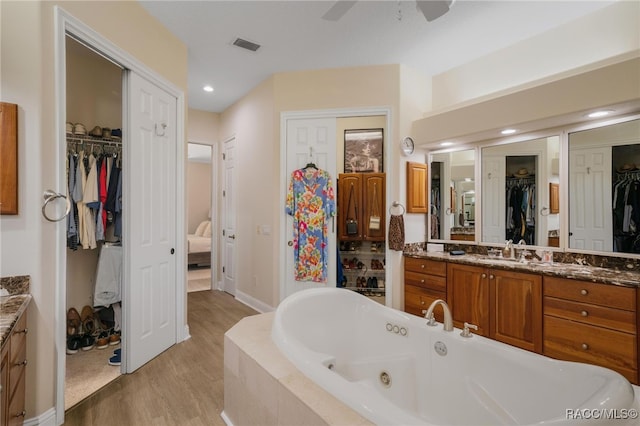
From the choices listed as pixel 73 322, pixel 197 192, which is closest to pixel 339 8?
pixel 73 322

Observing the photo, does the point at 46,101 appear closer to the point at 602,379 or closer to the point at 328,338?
the point at 328,338

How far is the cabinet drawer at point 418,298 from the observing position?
3.12 meters

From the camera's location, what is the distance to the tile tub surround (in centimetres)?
122

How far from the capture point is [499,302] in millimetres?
2660

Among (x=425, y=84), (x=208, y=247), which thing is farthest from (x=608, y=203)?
(x=208, y=247)

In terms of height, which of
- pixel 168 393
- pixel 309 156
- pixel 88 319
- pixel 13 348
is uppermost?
pixel 309 156

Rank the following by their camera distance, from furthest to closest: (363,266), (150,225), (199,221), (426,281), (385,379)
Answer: (199,221) → (363,266) → (426,281) → (150,225) → (385,379)

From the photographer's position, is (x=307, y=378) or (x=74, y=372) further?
(x=74, y=372)

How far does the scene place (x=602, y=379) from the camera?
1.29m

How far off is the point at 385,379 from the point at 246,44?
10.5 feet

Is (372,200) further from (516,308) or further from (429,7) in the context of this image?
(429,7)

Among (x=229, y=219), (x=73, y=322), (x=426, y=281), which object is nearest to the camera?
(x=73, y=322)

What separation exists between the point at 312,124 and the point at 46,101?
239 centimetres

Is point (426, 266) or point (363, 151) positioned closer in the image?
point (426, 266)
